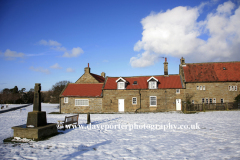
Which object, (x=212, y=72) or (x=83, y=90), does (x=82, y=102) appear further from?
(x=212, y=72)

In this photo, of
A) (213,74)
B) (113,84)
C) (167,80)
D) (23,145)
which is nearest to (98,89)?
(113,84)

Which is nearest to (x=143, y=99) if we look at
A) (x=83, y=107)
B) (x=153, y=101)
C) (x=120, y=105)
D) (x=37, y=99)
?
(x=153, y=101)

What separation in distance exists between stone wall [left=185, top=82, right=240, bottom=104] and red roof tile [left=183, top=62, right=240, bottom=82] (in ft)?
2.59

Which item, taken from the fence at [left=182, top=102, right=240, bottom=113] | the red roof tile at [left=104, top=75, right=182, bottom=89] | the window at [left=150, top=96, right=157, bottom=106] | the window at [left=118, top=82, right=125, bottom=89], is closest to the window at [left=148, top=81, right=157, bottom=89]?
the red roof tile at [left=104, top=75, right=182, bottom=89]

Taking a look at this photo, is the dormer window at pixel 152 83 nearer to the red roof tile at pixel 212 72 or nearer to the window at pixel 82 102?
the red roof tile at pixel 212 72

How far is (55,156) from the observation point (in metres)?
7.10

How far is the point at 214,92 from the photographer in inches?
1182

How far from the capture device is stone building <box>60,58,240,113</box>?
2975 cm

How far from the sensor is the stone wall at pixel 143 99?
29594 mm

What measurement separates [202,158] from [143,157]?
2.30 m

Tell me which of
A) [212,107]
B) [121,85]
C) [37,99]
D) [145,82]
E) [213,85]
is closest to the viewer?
[37,99]

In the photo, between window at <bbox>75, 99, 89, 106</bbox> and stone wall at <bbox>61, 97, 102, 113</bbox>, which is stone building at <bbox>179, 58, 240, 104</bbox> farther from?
window at <bbox>75, 99, 89, 106</bbox>

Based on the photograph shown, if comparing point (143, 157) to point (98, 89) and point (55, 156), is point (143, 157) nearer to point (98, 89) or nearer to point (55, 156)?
point (55, 156)

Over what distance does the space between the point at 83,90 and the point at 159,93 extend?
14444 millimetres
